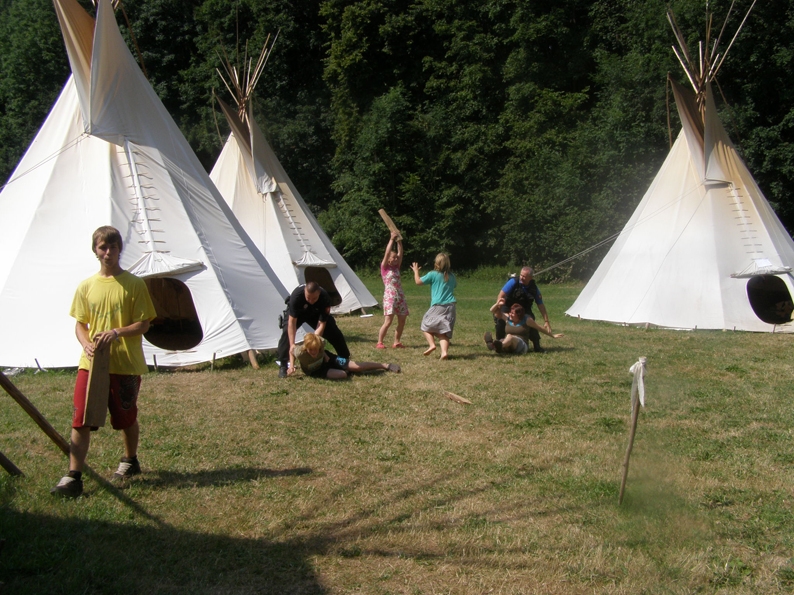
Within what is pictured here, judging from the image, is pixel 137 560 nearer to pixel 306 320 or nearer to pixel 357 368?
pixel 357 368

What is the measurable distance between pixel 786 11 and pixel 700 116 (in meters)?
11.2

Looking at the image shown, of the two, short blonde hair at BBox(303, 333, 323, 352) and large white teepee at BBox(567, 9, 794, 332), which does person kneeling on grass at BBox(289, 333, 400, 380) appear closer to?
short blonde hair at BBox(303, 333, 323, 352)

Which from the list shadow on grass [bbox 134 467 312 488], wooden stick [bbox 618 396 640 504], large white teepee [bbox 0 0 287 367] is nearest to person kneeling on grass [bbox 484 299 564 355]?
large white teepee [bbox 0 0 287 367]

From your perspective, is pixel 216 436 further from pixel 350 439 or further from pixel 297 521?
pixel 297 521

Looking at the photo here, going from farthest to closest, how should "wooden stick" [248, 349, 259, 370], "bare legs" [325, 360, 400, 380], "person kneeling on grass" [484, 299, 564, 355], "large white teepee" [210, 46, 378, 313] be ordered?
"large white teepee" [210, 46, 378, 313] < "person kneeling on grass" [484, 299, 564, 355] < "wooden stick" [248, 349, 259, 370] < "bare legs" [325, 360, 400, 380]

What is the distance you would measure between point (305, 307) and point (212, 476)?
3.63 metres

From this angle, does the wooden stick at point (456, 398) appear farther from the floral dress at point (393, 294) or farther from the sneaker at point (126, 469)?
the sneaker at point (126, 469)

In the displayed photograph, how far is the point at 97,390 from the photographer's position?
4234 mm

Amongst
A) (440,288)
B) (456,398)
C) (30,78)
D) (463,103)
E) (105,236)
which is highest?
(30,78)

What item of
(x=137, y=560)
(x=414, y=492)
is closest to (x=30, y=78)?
(x=414, y=492)

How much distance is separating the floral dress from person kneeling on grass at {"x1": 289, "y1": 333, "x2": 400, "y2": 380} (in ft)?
5.38

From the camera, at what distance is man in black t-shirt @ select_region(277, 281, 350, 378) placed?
26.7 ft

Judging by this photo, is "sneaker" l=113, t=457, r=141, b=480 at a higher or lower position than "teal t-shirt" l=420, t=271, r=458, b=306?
lower

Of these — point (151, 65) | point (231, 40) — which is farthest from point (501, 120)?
point (151, 65)
